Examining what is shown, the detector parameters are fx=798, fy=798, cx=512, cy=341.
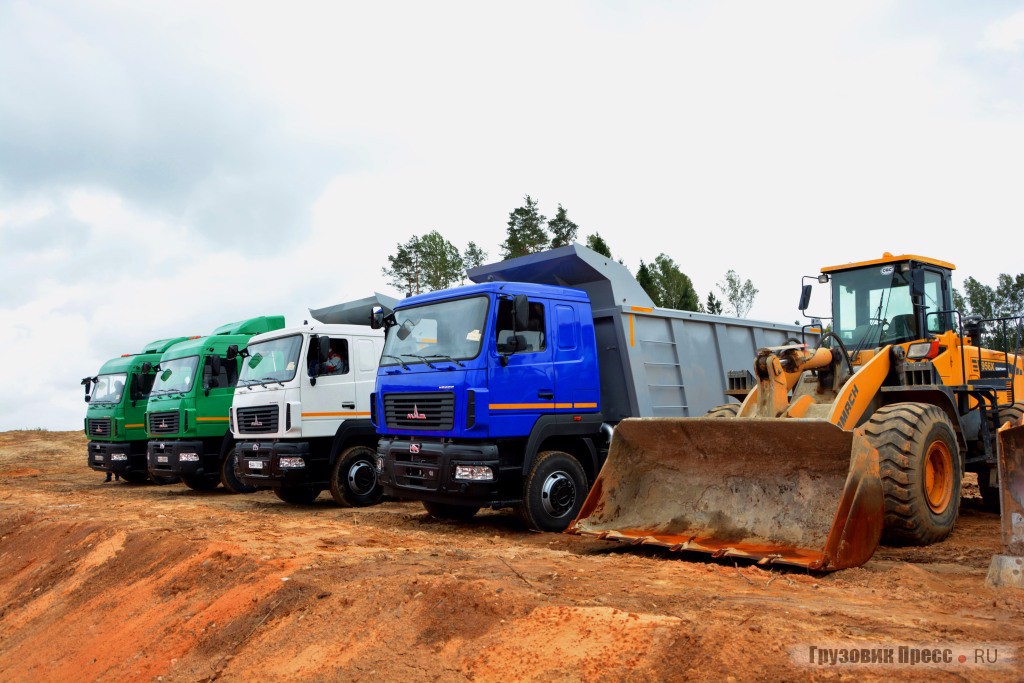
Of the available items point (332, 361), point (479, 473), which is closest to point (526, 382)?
point (479, 473)

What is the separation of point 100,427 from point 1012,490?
17190mm

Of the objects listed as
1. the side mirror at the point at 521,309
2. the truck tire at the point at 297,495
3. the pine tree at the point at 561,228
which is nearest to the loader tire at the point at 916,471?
the side mirror at the point at 521,309

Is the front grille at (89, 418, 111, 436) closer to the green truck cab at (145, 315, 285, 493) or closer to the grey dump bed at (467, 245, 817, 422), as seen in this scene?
the green truck cab at (145, 315, 285, 493)

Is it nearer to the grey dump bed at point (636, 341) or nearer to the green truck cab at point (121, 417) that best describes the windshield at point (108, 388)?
the green truck cab at point (121, 417)

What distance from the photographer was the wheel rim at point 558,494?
347 inches

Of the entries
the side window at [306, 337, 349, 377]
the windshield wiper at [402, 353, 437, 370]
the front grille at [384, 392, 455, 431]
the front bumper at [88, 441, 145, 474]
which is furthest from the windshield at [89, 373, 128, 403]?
the windshield wiper at [402, 353, 437, 370]

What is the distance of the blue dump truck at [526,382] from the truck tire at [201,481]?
21.6 ft

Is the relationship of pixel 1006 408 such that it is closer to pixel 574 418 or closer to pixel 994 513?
pixel 994 513

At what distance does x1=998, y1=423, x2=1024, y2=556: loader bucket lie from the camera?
5824mm

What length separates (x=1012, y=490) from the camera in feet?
19.2

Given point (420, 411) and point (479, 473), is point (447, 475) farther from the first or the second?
point (420, 411)

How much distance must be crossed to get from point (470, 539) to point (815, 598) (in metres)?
4.02

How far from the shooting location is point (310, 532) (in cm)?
887

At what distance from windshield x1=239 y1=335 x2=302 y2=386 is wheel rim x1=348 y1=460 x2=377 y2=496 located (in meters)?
1.65
